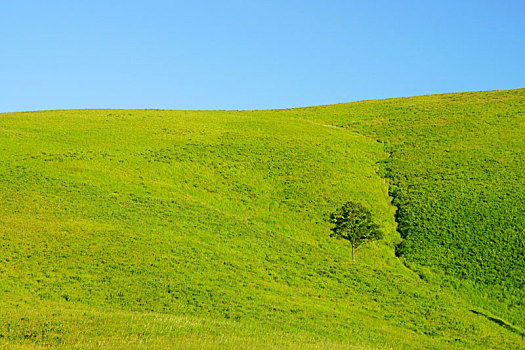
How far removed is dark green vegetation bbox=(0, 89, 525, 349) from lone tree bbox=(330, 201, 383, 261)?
1.75 meters

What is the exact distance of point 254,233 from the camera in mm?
39750

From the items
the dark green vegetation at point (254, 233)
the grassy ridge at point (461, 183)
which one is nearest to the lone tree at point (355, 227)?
the dark green vegetation at point (254, 233)

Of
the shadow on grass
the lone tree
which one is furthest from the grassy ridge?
the lone tree

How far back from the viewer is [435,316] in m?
28.9

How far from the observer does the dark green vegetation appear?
76.4ft

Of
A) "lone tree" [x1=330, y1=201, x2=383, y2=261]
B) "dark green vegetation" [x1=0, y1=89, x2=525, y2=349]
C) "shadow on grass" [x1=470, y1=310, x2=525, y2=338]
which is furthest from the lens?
"lone tree" [x1=330, y1=201, x2=383, y2=261]

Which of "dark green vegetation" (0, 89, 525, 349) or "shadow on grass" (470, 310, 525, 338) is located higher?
"dark green vegetation" (0, 89, 525, 349)

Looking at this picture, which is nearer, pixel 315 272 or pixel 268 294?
pixel 268 294

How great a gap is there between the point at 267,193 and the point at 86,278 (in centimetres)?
2498

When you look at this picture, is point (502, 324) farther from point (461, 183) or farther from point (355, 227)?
point (461, 183)

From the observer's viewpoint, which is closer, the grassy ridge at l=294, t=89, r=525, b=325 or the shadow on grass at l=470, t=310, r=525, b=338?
the shadow on grass at l=470, t=310, r=525, b=338

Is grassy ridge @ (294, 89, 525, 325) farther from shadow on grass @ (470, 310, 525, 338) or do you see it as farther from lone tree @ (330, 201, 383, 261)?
lone tree @ (330, 201, 383, 261)

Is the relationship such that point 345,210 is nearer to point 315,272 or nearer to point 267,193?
point 315,272

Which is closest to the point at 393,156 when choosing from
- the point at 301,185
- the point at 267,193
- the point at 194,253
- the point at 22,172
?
the point at 301,185
